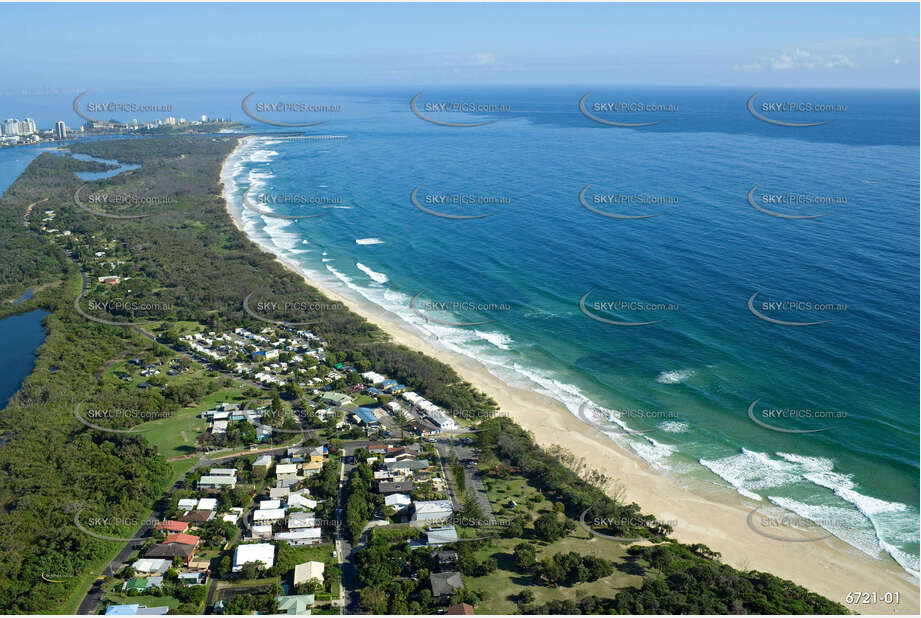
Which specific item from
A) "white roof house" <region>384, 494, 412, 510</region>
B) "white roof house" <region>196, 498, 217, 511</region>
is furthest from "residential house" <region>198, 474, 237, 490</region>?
"white roof house" <region>384, 494, 412, 510</region>

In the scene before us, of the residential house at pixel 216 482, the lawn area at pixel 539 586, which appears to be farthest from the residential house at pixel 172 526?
the lawn area at pixel 539 586

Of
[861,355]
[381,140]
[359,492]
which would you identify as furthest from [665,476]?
[381,140]

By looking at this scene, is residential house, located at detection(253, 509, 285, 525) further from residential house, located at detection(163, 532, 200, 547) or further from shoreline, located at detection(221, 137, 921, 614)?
shoreline, located at detection(221, 137, 921, 614)

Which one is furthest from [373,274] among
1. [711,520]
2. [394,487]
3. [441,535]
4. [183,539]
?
[711,520]

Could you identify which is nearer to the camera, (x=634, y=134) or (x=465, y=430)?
(x=465, y=430)

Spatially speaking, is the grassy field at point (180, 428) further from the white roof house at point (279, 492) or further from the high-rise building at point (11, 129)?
the high-rise building at point (11, 129)

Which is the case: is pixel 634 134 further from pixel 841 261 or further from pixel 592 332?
pixel 592 332
